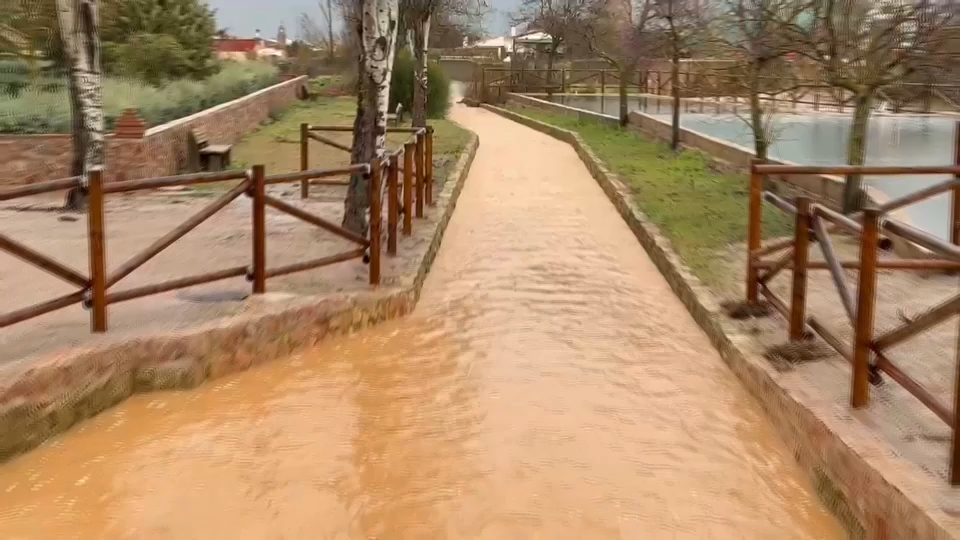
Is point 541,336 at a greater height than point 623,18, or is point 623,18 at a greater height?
point 623,18

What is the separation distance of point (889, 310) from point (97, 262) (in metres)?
4.71

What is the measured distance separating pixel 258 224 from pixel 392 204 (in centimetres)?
206

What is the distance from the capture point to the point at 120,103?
15.7m

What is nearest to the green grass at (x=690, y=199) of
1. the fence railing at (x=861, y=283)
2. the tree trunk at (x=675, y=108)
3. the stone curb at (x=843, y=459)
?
the tree trunk at (x=675, y=108)

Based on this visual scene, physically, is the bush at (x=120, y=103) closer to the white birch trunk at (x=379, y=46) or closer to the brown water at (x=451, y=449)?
the white birch trunk at (x=379, y=46)

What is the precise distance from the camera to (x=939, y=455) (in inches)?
166

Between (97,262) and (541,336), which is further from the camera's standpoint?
(541,336)

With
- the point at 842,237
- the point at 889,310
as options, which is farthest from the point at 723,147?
the point at 889,310

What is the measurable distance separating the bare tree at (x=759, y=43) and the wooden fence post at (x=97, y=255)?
7520 millimetres

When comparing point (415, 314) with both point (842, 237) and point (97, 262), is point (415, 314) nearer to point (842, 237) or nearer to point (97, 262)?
point (97, 262)

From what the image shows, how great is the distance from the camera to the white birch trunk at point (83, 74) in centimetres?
1073

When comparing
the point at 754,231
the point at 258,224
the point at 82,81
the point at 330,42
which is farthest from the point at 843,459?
the point at 330,42

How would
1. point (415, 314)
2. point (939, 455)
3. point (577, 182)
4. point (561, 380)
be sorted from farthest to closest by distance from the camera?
point (577, 182), point (415, 314), point (561, 380), point (939, 455)

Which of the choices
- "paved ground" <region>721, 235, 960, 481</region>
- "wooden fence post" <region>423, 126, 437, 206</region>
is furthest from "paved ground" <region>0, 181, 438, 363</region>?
"paved ground" <region>721, 235, 960, 481</region>
